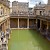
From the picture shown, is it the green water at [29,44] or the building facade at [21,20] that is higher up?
the building facade at [21,20]

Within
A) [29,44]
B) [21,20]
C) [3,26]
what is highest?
[3,26]

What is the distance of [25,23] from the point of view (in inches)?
1158

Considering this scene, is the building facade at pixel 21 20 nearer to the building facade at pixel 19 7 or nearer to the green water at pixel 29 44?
the building facade at pixel 19 7

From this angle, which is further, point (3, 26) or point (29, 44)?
point (3, 26)

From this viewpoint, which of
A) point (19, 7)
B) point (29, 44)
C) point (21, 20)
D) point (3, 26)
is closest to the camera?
point (29, 44)

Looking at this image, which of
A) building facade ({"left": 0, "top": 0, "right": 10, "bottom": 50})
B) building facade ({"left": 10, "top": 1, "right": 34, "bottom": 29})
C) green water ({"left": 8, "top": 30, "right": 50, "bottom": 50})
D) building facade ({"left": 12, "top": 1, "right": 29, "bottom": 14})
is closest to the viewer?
building facade ({"left": 0, "top": 0, "right": 10, "bottom": 50})

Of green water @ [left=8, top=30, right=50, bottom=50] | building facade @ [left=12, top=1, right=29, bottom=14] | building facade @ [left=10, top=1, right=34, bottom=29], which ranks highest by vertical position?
building facade @ [left=12, top=1, right=29, bottom=14]

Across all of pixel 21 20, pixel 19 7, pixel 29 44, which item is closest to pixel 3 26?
pixel 29 44

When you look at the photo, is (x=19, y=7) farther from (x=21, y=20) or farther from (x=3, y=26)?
(x=3, y=26)

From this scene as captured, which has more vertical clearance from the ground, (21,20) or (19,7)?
(19,7)

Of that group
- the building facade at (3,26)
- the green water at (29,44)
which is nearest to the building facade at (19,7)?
the building facade at (3,26)

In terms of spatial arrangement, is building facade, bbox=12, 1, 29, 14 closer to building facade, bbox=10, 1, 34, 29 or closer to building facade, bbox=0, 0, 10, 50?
building facade, bbox=10, 1, 34, 29

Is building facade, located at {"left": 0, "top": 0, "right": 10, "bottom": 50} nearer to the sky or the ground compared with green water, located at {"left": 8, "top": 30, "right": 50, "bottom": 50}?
nearer to the sky

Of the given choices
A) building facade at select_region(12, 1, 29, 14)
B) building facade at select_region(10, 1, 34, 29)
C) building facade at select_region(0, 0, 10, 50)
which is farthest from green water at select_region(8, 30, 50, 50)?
building facade at select_region(12, 1, 29, 14)
